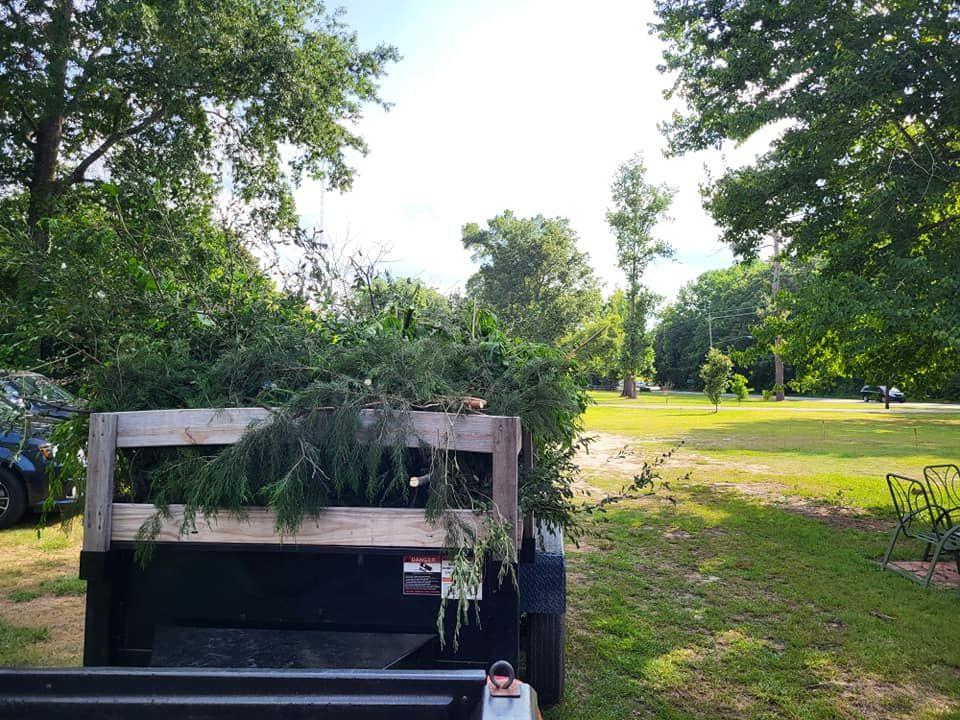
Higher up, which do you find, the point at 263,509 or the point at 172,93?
the point at 172,93

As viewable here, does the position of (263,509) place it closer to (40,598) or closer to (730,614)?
(730,614)

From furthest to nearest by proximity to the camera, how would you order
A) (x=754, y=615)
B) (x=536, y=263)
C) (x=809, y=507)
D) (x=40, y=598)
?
(x=536, y=263), (x=809, y=507), (x=40, y=598), (x=754, y=615)

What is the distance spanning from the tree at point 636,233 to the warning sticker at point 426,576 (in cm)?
4215

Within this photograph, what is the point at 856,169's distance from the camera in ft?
26.7

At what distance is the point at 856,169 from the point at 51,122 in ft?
50.4

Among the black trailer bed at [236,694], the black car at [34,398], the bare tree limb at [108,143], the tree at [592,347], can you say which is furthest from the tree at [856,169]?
the bare tree limb at [108,143]

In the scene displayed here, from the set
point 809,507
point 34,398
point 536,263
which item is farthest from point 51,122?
point 536,263

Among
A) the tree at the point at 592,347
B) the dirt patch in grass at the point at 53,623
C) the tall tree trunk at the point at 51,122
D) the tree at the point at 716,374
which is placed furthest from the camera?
the tree at the point at 716,374

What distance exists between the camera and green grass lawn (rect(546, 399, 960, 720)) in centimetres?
344

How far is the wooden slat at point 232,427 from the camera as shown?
6.89 ft

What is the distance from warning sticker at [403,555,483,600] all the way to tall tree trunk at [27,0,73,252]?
10999 millimetres

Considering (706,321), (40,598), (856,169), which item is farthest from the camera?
(706,321)

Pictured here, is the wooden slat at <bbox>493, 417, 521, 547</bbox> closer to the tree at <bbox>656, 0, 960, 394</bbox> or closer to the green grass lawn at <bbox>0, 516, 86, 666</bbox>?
the green grass lawn at <bbox>0, 516, 86, 666</bbox>

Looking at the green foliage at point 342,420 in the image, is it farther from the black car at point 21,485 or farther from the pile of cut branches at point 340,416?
the black car at point 21,485
